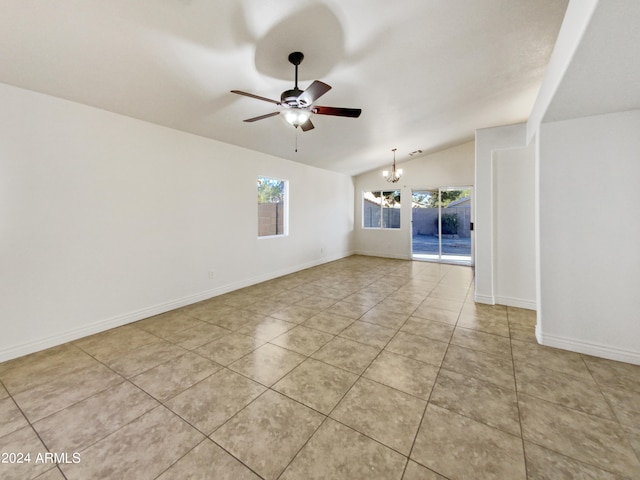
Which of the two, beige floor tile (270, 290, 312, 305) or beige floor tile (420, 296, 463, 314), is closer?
beige floor tile (420, 296, 463, 314)

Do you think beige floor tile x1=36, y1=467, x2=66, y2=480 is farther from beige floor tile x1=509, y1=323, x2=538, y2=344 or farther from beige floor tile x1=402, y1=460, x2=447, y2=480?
beige floor tile x1=509, y1=323, x2=538, y2=344

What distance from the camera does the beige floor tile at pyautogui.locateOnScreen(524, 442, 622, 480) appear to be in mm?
1293

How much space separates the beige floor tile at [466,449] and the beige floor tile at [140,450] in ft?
4.47

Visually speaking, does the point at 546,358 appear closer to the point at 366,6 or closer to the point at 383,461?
the point at 383,461

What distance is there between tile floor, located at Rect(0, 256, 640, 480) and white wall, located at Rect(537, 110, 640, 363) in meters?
0.27

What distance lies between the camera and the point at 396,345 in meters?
2.62

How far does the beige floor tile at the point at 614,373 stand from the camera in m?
2.00

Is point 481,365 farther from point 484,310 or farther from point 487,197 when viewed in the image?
point 487,197

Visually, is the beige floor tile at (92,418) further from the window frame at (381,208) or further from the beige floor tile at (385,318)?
the window frame at (381,208)

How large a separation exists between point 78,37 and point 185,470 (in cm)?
310

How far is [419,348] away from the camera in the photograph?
2562 mm

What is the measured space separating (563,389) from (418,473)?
1.51 meters

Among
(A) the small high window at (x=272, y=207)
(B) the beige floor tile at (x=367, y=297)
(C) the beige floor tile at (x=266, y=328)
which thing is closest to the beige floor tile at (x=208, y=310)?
(C) the beige floor tile at (x=266, y=328)

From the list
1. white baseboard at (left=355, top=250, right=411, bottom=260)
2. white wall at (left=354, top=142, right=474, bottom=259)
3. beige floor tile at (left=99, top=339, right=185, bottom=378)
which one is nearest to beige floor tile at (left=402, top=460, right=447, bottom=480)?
beige floor tile at (left=99, top=339, right=185, bottom=378)
